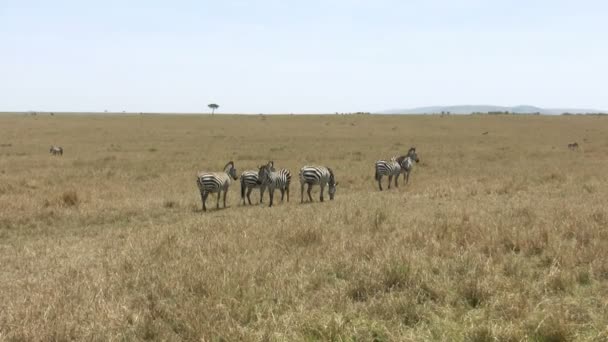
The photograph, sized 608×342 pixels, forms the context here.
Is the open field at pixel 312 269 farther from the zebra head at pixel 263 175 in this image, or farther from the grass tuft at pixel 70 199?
the zebra head at pixel 263 175

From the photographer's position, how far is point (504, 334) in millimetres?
4934

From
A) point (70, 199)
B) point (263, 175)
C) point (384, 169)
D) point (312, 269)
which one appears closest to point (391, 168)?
point (384, 169)

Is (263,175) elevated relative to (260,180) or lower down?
elevated

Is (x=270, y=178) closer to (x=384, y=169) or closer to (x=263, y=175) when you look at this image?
(x=263, y=175)

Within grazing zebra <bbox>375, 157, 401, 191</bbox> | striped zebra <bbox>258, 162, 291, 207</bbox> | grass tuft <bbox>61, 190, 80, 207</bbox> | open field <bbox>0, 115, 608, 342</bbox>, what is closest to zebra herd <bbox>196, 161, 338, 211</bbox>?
striped zebra <bbox>258, 162, 291, 207</bbox>

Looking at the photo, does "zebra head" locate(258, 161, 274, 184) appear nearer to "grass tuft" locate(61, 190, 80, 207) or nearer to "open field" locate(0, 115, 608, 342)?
"open field" locate(0, 115, 608, 342)

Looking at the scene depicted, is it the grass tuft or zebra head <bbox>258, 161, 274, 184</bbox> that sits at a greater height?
zebra head <bbox>258, 161, 274, 184</bbox>

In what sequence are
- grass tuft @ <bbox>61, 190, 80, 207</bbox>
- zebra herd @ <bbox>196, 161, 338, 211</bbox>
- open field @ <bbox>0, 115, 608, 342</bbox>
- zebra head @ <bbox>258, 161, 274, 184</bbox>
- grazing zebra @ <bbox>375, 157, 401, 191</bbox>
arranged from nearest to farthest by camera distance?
open field @ <bbox>0, 115, 608, 342</bbox> → grass tuft @ <bbox>61, 190, 80, 207</bbox> → zebra herd @ <bbox>196, 161, 338, 211</bbox> → zebra head @ <bbox>258, 161, 274, 184</bbox> → grazing zebra @ <bbox>375, 157, 401, 191</bbox>

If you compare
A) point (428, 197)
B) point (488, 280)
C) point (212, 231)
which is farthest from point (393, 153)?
point (488, 280)

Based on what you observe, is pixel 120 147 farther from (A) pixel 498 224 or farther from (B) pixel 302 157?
(A) pixel 498 224

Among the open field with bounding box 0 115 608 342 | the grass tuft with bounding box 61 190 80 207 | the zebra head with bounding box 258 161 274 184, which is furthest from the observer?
the zebra head with bounding box 258 161 274 184

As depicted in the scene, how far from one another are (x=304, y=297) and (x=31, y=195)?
13.3 meters

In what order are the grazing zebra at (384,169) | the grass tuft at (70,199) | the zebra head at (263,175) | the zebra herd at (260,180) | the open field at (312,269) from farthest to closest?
the grazing zebra at (384,169), the zebra head at (263,175), the zebra herd at (260,180), the grass tuft at (70,199), the open field at (312,269)

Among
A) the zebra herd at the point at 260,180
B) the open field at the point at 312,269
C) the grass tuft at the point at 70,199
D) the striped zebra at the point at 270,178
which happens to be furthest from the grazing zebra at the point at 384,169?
the grass tuft at the point at 70,199
